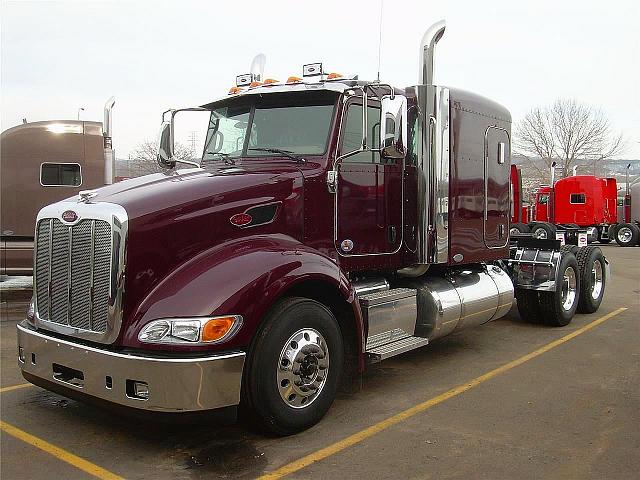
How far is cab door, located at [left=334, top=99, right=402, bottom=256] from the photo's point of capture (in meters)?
5.15

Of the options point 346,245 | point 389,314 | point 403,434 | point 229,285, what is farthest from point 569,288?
point 229,285

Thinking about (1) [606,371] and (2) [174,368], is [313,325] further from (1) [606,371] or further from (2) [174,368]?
(1) [606,371]

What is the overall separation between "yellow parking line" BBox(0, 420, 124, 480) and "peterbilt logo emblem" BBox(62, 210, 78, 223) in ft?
4.91

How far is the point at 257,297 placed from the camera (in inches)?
156

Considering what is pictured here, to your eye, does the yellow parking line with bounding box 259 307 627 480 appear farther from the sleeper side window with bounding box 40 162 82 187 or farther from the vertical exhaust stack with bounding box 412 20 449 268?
the sleeper side window with bounding box 40 162 82 187

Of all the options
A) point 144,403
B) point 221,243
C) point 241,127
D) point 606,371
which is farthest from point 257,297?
Result: point 606,371

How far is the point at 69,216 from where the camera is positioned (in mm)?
4207

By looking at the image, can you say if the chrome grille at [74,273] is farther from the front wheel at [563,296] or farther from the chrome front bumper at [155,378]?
the front wheel at [563,296]

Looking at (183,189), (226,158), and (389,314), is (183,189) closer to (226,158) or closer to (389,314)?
(226,158)

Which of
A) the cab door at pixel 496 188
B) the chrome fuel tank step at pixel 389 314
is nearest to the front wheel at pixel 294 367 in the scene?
the chrome fuel tank step at pixel 389 314

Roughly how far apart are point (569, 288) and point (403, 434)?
5332 mm

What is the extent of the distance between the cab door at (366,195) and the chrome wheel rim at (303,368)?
3.34ft

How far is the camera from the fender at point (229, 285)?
3805mm

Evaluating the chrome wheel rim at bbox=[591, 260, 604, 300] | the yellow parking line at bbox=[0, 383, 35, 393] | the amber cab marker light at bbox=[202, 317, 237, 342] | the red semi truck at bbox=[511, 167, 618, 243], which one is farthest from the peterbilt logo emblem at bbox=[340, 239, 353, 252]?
the red semi truck at bbox=[511, 167, 618, 243]
